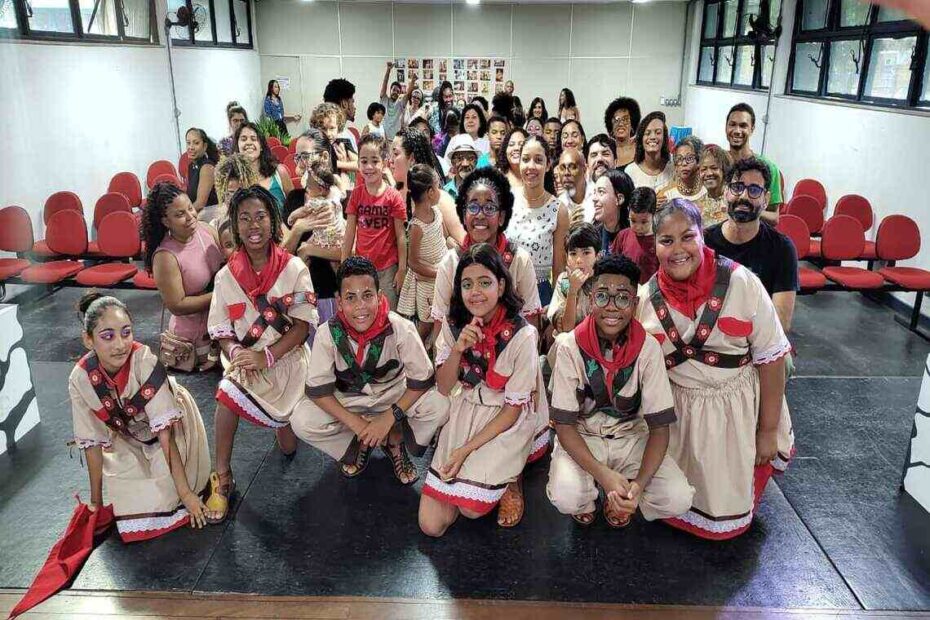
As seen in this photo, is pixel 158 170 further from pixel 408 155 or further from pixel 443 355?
pixel 443 355

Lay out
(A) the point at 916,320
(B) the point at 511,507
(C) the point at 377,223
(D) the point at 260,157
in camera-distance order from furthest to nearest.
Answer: (A) the point at 916,320
(D) the point at 260,157
(C) the point at 377,223
(B) the point at 511,507

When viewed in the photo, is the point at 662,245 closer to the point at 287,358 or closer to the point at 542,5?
the point at 287,358

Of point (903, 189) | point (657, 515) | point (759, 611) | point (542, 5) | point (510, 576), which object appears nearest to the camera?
point (759, 611)

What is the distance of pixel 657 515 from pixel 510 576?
0.61 metres

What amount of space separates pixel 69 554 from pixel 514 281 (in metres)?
2.00

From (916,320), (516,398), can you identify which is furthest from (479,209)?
(916,320)

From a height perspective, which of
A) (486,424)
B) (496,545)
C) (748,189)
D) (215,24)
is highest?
(215,24)

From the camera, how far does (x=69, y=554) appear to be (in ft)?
8.13

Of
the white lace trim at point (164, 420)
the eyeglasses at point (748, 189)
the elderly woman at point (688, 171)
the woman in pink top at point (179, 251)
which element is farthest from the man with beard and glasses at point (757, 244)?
the woman in pink top at point (179, 251)

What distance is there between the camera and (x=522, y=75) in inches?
485

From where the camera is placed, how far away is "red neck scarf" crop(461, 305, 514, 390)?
8.65 feet

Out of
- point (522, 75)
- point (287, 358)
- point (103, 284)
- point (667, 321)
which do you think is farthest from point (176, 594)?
point (522, 75)

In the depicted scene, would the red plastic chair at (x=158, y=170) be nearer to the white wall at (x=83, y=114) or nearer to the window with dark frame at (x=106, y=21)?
the white wall at (x=83, y=114)

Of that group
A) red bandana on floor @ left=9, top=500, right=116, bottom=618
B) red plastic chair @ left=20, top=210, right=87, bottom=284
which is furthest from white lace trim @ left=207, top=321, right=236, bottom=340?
red plastic chair @ left=20, top=210, right=87, bottom=284
